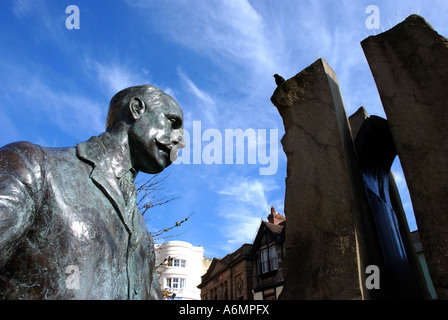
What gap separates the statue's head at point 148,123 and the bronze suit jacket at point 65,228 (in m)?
0.24

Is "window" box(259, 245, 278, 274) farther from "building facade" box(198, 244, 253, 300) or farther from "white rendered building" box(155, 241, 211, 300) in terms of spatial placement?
"white rendered building" box(155, 241, 211, 300)

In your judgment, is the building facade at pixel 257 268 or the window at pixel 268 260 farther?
the window at pixel 268 260

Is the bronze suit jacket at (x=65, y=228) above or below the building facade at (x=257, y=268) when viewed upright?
below

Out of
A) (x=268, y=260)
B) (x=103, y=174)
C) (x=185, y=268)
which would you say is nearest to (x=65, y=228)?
(x=103, y=174)

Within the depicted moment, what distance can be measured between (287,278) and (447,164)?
1.42m

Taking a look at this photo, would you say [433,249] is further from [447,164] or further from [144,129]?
[144,129]

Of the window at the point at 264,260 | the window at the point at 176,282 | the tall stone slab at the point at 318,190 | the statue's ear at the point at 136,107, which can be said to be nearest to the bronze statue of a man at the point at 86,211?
the statue's ear at the point at 136,107

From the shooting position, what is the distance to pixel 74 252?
144 cm

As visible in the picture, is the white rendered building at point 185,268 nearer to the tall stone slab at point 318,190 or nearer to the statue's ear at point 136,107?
the tall stone slab at point 318,190

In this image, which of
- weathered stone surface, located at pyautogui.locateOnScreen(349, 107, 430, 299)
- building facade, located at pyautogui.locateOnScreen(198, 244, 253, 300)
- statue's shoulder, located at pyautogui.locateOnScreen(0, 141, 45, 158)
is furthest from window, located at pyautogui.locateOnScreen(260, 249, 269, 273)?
statue's shoulder, located at pyautogui.locateOnScreen(0, 141, 45, 158)

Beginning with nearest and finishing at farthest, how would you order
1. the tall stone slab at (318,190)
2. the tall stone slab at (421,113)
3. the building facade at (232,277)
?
the tall stone slab at (421,113), the tall stone slab at (318,190), the building facade at (232,277)

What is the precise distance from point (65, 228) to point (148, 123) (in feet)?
2.74

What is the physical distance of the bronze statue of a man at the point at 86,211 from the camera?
1324 mm
